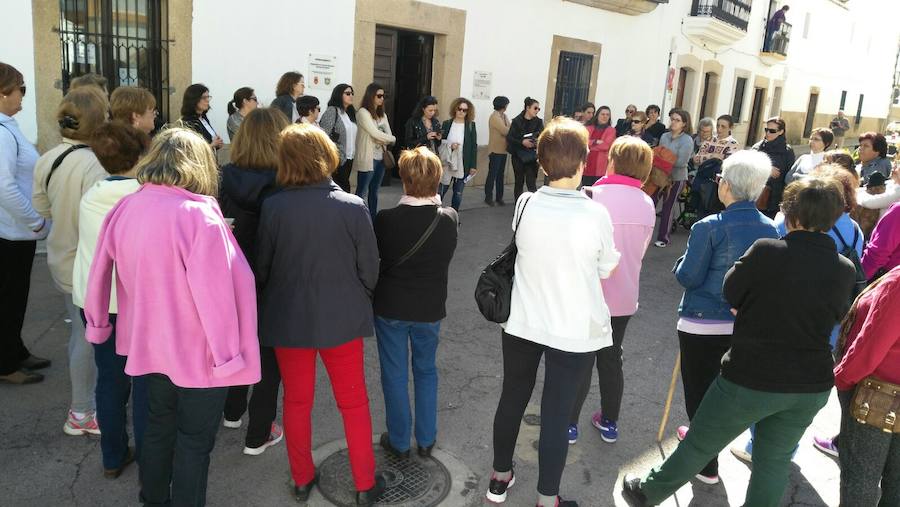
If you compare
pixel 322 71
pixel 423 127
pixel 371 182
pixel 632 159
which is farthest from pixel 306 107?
pixel 632 159

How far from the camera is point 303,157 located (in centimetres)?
264

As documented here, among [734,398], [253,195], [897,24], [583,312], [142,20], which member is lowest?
[734,398]

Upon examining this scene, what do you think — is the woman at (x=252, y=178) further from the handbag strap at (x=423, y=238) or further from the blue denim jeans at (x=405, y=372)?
the handbag strap at (x=423, y=238)

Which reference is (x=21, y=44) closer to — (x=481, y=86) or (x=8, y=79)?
(x=8, y=79)

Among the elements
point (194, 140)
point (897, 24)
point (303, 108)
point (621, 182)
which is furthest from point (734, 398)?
point (897, 24)

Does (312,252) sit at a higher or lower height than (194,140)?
lower

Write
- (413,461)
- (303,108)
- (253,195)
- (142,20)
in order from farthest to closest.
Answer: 1. (142,20)
2. (303,108)
3. (413,461)
4. (253,195)

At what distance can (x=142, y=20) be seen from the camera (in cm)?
727

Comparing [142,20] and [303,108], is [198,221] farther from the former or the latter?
[142,20]

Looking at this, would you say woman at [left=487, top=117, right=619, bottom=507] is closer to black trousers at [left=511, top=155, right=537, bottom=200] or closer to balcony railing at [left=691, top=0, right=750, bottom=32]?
black trousers at [left=511, top=155, right=537, bottom=200]

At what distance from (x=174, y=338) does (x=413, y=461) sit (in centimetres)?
145

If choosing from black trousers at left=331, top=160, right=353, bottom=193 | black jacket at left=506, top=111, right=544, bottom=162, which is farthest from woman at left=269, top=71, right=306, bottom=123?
black jacket at left=506, top=111, right=544, bottom=162

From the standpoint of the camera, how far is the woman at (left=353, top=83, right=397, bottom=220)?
25.7ft

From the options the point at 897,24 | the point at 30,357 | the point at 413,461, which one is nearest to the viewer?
the point at 413,461
